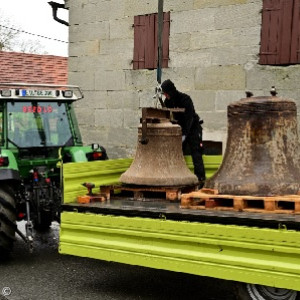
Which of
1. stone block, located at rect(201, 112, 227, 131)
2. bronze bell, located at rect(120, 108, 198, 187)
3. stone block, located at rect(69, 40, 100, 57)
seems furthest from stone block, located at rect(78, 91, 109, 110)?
bronze bell, located at rect(120, 108, 198, 187)

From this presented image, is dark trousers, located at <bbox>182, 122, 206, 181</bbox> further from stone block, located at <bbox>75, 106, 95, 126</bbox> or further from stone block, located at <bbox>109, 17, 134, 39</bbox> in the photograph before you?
stone block, located at <bbox>75, 106, 95, 126</bbox>

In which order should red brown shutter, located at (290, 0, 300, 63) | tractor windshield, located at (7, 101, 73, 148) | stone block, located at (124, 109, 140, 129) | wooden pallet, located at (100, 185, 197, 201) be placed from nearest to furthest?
wooden pallet, located at (100, 185, 197, 201) → tractor windshield, located at (7, 101, 73, 148) → red brown shutter, located at (290, 0, 300, 63) → stone block, located at (124, 109, 140, 129)

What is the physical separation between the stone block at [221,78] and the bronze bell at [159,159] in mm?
3359

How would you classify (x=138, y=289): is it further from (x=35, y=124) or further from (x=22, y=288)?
(x=35, y=124)

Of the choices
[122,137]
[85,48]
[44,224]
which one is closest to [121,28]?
[85,48]

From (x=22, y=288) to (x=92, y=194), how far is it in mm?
1209

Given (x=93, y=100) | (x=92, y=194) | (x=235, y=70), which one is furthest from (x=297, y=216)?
(x=93, y=100)

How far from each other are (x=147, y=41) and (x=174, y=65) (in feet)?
2.70

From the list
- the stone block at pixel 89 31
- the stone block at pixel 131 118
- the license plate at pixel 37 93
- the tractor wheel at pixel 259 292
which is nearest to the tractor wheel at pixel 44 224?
the license plate at pixel 37 93

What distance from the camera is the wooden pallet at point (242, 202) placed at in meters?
4.89

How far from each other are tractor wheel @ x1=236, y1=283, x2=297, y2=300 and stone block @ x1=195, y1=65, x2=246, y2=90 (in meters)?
5.35

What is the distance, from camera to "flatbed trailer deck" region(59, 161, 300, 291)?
170 inches

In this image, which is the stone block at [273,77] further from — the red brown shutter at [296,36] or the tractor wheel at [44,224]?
the tractor wheel at [44,224]

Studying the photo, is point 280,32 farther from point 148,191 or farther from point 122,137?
point 148,191
